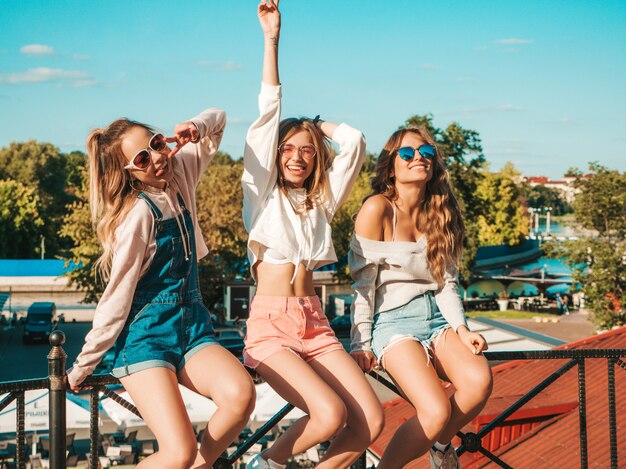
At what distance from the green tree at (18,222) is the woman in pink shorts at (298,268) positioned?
5037 cm

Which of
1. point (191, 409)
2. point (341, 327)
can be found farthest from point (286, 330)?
point (341, 327)

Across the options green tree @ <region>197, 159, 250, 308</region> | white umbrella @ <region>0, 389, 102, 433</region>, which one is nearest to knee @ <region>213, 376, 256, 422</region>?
white umbrella @ <region>0, 389, 102, 433</region>

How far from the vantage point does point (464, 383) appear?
3709 mm

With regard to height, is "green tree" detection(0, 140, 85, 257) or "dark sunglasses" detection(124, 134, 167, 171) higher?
"green tree" detection(0, 140, 85, 257)

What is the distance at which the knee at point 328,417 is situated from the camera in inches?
130

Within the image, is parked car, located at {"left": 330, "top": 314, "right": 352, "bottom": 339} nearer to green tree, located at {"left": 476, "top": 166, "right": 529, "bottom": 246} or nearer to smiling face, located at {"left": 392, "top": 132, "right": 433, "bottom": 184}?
smiling face, located at {"left": 392, "top": 132, "right": 433, "bottom": 184}

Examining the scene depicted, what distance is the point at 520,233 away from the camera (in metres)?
73.7

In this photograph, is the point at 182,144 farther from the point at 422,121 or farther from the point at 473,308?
the point at 473,308

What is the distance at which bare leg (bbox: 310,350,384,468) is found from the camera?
3.43m

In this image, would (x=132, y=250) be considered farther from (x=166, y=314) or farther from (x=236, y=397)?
(x=236, y=397)

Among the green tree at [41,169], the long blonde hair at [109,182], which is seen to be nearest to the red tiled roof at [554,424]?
the long blonde hair at [109,182]

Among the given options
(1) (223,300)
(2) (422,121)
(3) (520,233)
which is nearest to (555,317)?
(2) (422,121)

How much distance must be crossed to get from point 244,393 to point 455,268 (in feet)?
5.33

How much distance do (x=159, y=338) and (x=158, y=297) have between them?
0.22 metres
